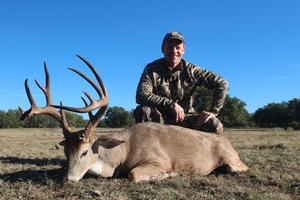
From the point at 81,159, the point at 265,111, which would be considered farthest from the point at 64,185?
the point at 265,111

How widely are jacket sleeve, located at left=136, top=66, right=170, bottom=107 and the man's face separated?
42cm

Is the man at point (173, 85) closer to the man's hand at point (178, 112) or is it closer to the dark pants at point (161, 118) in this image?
the dark pants at point (161, 118)

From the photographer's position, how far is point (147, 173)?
4.41 meters

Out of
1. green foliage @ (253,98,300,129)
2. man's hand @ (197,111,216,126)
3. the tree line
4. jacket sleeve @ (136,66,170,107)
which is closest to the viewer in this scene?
man's hand @ (197,111,216,126)

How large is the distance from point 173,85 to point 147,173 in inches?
93.4

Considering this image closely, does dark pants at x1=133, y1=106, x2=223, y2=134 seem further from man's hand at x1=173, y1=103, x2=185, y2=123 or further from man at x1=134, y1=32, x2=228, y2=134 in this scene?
man's hand at x1=173, y1=103, x2=185, y2=123

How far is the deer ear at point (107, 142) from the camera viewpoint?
470cm

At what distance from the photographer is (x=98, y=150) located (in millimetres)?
4809

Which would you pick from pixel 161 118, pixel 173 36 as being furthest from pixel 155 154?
pixel 173 36

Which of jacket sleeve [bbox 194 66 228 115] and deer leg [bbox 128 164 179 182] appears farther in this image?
jacket sleeve [bbox 194 66 228 115]

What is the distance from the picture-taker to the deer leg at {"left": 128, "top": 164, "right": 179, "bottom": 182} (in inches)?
169

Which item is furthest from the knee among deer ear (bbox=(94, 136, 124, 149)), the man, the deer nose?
the deer nose

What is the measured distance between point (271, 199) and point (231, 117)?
45370 mm

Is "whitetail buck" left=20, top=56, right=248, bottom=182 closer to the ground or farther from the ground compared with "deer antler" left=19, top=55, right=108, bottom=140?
closer to the ground
